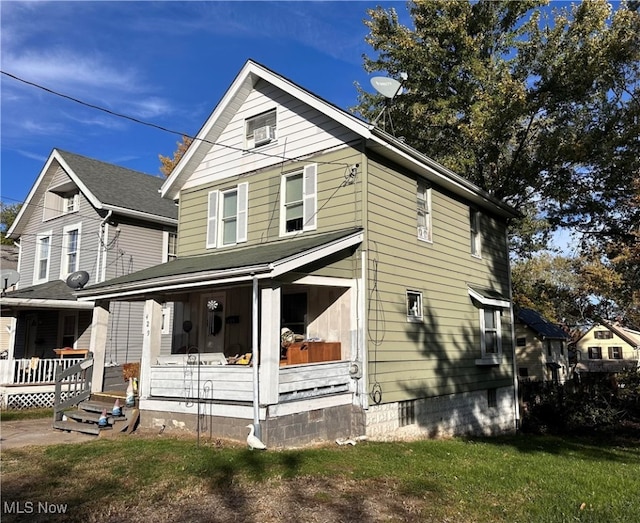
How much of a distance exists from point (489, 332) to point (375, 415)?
245 inches

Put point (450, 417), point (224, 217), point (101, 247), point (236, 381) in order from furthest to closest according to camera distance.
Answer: point (101, 247)
point (224, 217)
point (450, 417)
point (236, 381)

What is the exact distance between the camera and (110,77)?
10.7 metres

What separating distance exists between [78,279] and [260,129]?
9.34 meters

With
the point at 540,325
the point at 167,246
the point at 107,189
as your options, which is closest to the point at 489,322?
the point at 167,246

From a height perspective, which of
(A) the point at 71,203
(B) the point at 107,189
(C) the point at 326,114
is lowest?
(C) the point at 326,114

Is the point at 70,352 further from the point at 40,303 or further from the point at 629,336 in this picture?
the point at 629,336

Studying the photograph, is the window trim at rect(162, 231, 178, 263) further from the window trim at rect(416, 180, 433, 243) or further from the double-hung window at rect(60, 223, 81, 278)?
the window trim at rect(416, 180, 433, 243)

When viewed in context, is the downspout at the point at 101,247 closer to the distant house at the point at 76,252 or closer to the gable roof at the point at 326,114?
the distant house at the point at 76,252

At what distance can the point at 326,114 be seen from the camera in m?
11.3

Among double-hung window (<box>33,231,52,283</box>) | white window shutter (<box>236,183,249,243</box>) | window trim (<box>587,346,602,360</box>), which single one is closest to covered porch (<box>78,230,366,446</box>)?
white window shutter (<box>236,183,249,243</box>)

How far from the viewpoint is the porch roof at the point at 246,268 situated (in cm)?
875

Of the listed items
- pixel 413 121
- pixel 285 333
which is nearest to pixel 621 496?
pixel 285 333

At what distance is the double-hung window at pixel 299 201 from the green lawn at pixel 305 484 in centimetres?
503

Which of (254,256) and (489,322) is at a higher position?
(254,256)
